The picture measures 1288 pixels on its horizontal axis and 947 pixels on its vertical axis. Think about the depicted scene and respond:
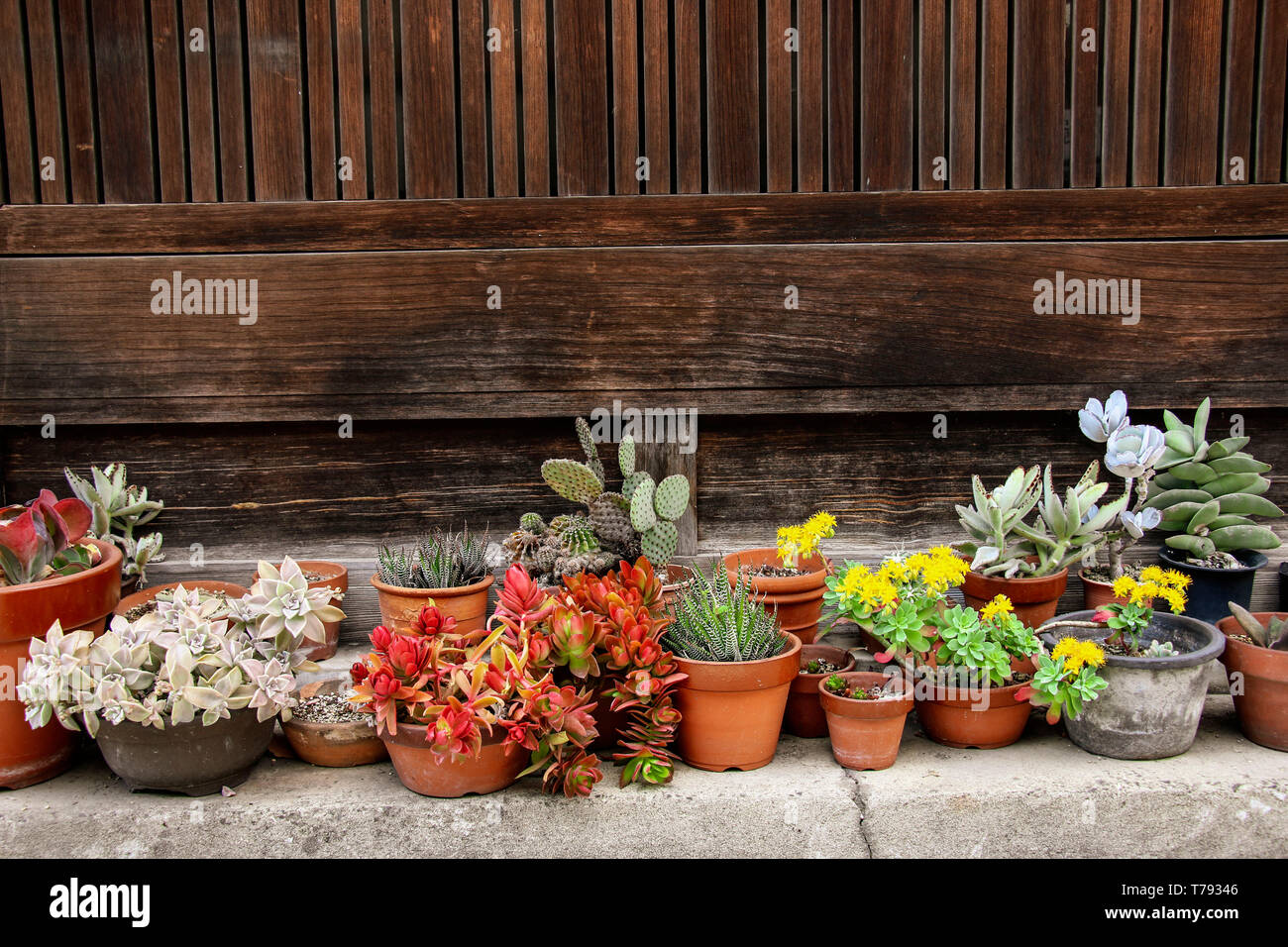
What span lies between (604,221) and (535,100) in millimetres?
550

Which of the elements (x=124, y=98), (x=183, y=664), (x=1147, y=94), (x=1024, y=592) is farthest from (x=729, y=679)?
(x=124, y=98)

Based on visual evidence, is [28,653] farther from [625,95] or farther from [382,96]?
[625,95]

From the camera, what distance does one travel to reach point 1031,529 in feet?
11.0

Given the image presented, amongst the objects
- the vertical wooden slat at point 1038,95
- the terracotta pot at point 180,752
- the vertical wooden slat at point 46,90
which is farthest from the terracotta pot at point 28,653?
the vertical wooden slat at point 1038,95

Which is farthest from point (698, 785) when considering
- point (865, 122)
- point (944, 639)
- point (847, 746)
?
point (865, 122)

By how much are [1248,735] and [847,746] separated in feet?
4.38

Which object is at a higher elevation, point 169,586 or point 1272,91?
point 1272,91

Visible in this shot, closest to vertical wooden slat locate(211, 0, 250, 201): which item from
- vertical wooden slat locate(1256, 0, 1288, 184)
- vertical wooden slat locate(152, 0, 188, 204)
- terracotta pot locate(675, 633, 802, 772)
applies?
vertical wooden slat locate(152, 0, 188, 204)

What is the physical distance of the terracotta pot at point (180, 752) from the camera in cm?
254

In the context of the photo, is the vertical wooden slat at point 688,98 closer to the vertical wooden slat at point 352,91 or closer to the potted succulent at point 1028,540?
the vertical wooden slat at point 352,91

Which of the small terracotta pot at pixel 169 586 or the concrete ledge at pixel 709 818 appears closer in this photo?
the concrete ledge at pixel 709 818

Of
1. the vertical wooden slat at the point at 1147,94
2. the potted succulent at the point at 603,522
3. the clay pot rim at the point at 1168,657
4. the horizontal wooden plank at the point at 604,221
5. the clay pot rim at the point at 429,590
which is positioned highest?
the vertical wooden slat at the point at 1147,94

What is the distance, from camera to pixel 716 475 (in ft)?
12.7

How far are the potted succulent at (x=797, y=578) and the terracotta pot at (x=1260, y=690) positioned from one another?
1308 millimetres
